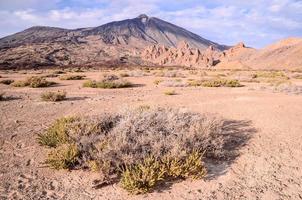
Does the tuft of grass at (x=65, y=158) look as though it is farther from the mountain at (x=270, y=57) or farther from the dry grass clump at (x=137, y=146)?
the mountain at (x=270, y=57)

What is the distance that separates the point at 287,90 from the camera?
17.9m

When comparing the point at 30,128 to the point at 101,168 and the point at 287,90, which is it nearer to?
the point at 101,168

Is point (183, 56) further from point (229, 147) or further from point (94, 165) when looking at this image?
point (94, 165)

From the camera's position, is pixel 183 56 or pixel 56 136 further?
pixel 183 56

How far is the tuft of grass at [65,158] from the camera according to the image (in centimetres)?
696

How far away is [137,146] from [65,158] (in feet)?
4.49

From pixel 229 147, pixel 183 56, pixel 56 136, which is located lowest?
pixel 183 56

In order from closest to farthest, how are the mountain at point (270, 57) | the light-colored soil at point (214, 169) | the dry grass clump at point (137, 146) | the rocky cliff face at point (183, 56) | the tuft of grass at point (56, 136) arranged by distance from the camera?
1. the light-colored soil at point (214, 169)
2. the dry grass clump at point (137, 146)
3. the tuft of grass at point (56, 136)
4. the mountain at point (270, 57)
5. the rocky cliff face at point (183, 56)

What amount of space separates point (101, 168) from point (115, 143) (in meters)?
0.56

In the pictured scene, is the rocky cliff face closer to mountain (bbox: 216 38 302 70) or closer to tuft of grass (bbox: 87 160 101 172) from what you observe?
mountain (bbox: 216 38 302 70)

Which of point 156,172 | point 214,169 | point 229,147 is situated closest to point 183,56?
point 229,147

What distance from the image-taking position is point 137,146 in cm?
706

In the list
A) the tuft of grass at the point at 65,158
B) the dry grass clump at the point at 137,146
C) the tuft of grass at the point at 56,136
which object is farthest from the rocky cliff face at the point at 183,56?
the tuft of grass at the point at 65,158

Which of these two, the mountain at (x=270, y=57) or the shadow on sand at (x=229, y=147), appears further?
the mountain at (x=270, y=57)
